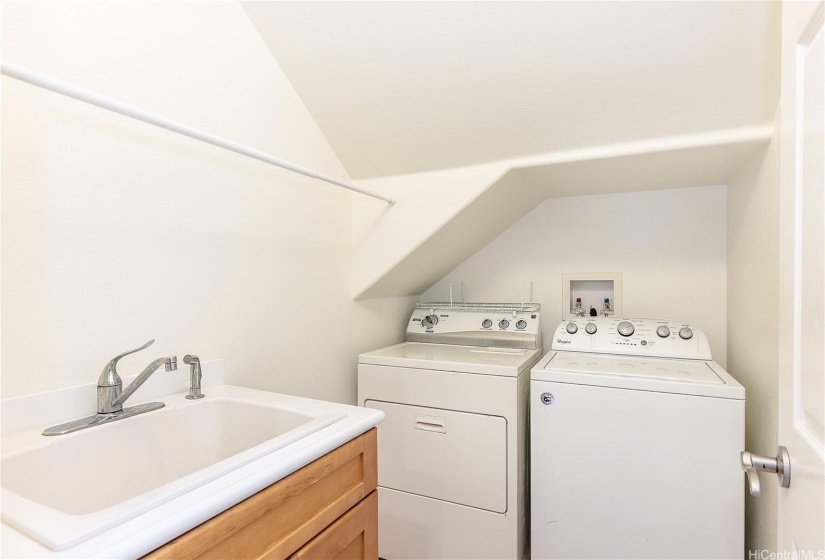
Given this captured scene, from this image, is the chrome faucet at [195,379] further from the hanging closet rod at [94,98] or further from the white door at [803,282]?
the white door at [803,282]

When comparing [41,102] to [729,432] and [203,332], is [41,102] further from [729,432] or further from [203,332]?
[729,432]

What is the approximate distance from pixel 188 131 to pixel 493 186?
4.09ft

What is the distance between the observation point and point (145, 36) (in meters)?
1.25

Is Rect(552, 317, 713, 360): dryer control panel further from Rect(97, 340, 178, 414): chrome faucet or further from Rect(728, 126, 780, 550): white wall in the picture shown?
Rect(97, 340, 178, 414): chrome faucet

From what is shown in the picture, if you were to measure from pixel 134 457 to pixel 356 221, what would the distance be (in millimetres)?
1361

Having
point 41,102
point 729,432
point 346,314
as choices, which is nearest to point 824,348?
point 729,432

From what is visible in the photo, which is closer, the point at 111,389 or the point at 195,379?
the point at 111,389

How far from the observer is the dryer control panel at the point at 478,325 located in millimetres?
2252

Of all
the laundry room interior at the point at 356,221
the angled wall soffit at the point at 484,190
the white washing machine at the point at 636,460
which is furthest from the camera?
the angled wall soffit at the point at 484,190

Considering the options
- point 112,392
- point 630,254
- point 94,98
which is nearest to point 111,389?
point 112,392

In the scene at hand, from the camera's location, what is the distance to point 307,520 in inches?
37.1

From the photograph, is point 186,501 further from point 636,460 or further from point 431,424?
point 636,460

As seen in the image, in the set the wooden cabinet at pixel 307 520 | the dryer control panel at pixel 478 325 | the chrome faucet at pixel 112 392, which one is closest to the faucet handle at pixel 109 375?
the chrome faucet at pixel 112 392

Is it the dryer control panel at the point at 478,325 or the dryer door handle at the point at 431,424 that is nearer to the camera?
the dryer door handle at the point at 431,424
